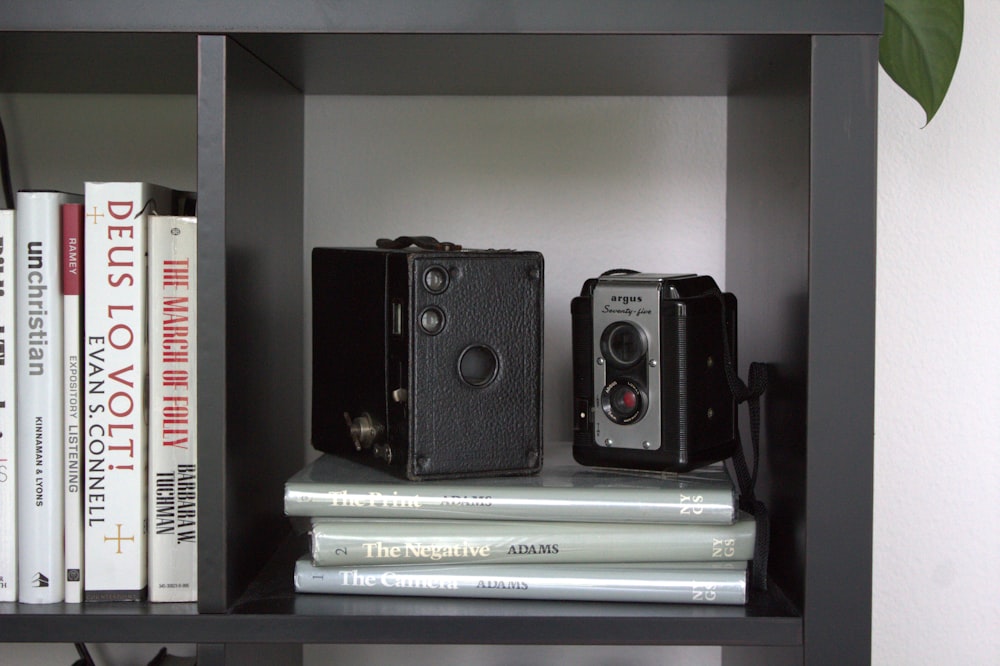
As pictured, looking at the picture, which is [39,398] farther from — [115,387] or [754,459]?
[754,459]

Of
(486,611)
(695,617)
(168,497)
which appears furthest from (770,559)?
(168,497)

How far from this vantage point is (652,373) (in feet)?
2.80

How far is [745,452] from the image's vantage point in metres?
1.02

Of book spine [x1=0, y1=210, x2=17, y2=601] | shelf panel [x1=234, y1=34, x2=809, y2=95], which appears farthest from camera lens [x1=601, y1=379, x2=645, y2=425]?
book spine [x1=0, y1=210, x2=17, y2=601]

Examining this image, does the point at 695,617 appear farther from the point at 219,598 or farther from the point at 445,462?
the point at 219,598

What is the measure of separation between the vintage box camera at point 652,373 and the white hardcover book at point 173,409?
32 cm

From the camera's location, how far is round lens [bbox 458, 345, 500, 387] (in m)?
0.83

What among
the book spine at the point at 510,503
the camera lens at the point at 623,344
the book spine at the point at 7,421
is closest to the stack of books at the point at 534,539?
the book spine at the point at 510,503

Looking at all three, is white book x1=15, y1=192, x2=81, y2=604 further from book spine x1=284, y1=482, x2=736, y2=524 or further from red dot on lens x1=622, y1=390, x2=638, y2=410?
red dot on lens x1=622, y1=390, x2=638, y2=410

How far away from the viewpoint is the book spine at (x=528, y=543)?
815mm

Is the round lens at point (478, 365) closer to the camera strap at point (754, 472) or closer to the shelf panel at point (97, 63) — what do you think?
the camera strap at point (754, 472)

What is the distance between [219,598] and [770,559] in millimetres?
455

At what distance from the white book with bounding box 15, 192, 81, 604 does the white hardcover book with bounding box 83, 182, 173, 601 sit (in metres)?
0.03

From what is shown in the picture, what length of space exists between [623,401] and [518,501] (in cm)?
13
